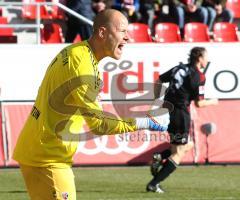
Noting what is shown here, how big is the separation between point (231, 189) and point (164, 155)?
3.47 ft

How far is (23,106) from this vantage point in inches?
552

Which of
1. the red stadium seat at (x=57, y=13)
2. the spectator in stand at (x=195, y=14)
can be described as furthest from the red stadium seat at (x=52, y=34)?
the spectator in stand at (x=195, y=14)

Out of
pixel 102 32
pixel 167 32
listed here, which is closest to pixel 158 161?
pixel 102 32

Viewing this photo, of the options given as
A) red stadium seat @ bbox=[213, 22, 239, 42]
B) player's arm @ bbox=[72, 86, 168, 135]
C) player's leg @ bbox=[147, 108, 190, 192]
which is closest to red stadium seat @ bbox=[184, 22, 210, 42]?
red stadium seat @ bbox=[213, 22, 239, 42]

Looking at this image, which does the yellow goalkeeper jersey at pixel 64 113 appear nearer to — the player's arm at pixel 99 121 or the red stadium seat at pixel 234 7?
the player's arm at pixel 99 121

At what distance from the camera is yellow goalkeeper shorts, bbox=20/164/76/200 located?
5434mm

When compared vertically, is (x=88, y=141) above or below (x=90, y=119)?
below

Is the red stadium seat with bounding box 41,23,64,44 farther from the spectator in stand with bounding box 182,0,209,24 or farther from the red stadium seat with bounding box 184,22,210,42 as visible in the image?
Answer: the spectator in stand with bounding box 182,0,209,24

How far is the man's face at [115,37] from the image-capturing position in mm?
5422

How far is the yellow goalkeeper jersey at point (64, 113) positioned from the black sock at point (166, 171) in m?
5.38

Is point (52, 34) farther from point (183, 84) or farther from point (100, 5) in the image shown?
point (183, 84)

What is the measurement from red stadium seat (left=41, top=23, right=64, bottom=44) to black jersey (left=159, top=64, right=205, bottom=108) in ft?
19.3

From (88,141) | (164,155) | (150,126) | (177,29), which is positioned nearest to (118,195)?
(164,155)

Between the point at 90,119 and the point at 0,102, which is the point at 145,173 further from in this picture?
the point at 90,119
